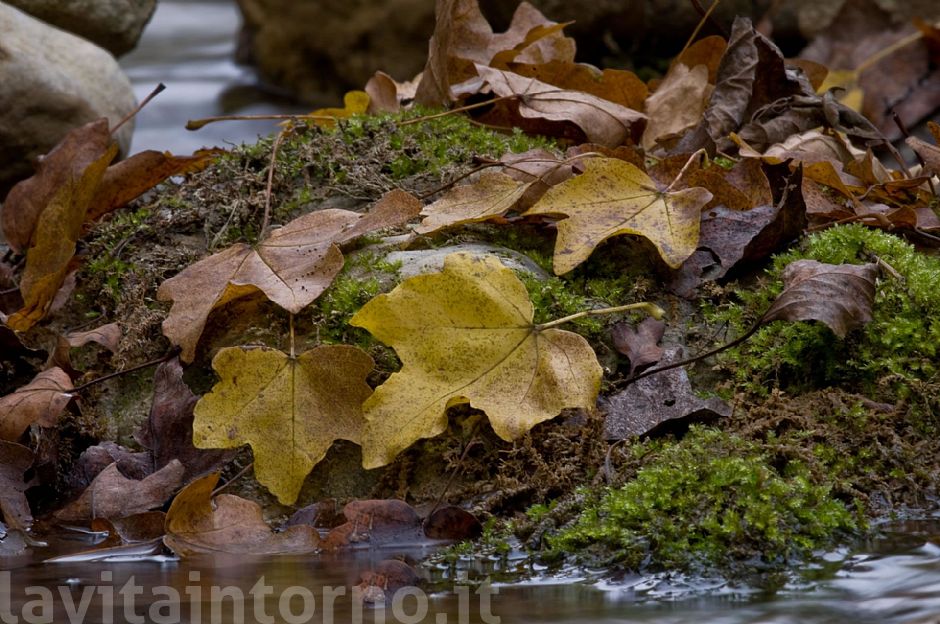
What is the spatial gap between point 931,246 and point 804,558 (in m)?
1.09

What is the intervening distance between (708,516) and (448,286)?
0.66 metres

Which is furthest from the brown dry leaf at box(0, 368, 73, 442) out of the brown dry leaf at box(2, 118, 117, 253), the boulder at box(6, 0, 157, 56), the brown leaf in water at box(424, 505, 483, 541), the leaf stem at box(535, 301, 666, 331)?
the boulder at box(6, 0, 157, 56)

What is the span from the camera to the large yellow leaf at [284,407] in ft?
6.33

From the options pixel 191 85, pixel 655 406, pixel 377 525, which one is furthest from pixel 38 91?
pixel 191 85

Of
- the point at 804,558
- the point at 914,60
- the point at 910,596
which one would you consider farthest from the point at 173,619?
the point at 914,60

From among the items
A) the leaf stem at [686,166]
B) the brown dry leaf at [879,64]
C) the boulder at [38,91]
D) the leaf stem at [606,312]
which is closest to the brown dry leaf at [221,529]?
the leaf stem at [606,312]

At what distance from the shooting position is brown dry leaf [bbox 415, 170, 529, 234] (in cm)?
223

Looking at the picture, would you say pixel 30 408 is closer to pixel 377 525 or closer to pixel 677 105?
pixel 377 525

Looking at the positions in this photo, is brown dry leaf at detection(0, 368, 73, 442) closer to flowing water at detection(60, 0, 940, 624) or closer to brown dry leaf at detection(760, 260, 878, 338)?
flowing water at detection(60, 0, 940, 624)

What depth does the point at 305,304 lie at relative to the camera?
2010 mm

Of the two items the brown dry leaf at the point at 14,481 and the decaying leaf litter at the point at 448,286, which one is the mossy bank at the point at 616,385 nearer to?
the decaying leaf litter at the point at 448,286

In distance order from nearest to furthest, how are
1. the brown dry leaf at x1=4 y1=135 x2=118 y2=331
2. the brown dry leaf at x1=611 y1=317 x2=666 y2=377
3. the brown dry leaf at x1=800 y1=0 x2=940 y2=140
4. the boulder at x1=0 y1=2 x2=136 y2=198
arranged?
1. the brown dry leaf at x1=611 y1=317 x2=666 y2=377
2. the brown dry leaf at x1=4 y1=135 x2=118 y2=331
3. the boulder at x1=0 y1=2 x2=136 y2=198
4. the brown dry leaf at x1=800 y1=0 x2=940 y2=140

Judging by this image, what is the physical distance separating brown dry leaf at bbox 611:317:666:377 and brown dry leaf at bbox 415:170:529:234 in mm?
406

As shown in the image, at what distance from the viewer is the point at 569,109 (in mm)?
2707
